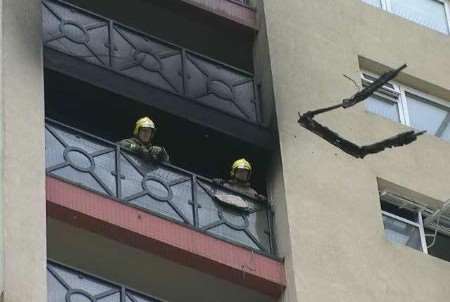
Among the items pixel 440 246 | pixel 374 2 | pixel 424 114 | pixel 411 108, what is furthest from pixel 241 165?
pixel 374 2

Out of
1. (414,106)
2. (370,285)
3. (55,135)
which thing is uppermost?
(414,106)

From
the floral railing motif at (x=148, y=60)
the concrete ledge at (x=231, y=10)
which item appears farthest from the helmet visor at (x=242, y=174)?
the concrete ledge at (x=231, y=10)

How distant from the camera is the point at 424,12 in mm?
31828

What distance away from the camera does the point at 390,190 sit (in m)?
27.6

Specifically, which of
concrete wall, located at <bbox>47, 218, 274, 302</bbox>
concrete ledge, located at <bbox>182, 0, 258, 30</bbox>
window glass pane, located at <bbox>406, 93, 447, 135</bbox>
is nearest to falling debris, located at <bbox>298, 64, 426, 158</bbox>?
concrete wall, located at <bbox>47, 218, 274, 302</bbox>

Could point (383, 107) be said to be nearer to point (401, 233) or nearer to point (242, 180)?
point (401, 233)

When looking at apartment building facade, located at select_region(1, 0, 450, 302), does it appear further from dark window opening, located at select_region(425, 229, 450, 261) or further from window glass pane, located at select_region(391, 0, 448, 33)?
window glass pane, located at select_region(391, 0, 448, 33)

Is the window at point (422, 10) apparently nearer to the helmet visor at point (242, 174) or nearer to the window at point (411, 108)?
the window at point (411, 108)

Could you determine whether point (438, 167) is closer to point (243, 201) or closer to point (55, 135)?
point (243, 201)

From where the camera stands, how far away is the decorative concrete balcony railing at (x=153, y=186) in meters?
24.5

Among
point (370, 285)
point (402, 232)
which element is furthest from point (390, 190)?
point (370, 285)

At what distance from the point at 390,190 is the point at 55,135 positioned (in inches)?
222

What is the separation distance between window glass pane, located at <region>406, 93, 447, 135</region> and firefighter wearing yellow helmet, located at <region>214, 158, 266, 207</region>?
4186 millimetres

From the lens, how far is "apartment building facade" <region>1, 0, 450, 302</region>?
23.8 meters
